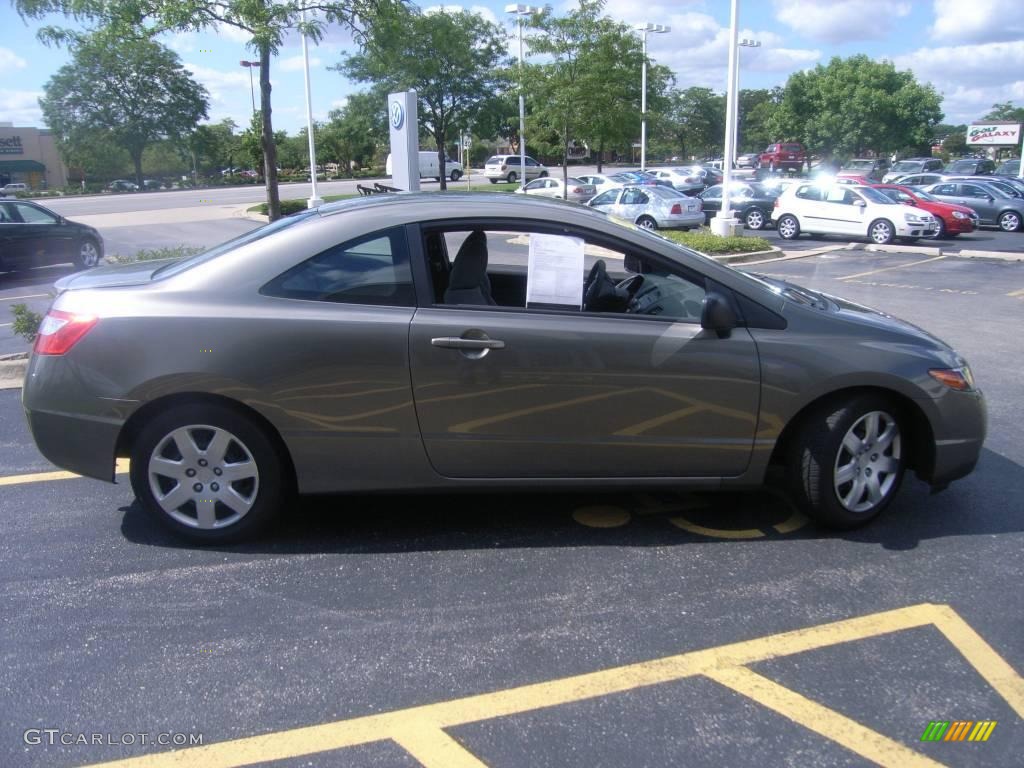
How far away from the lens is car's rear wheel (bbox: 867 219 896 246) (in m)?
20.2

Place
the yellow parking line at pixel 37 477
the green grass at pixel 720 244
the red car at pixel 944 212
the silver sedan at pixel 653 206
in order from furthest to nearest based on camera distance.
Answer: the silver sedan at pixel 653 206 < the red car at pixel 944 212 < the green grass at pixel 720 244 < the yellow parking line at pixel 37 477

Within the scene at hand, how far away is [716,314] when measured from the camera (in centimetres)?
370

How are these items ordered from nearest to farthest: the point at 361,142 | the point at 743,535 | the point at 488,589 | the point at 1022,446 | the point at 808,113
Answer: the point at 488,589, the point at 743,535, the point at 1022,446, the point at 808,113, the point at 361,142

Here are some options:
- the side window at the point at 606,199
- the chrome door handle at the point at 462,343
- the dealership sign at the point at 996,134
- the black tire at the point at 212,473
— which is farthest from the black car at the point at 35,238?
the dealership sign at the point at 996,134

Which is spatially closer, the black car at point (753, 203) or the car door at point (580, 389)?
the car door at point (580, 389)

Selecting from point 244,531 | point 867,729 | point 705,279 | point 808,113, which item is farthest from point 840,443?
point 808,113

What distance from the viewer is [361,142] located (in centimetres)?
6234

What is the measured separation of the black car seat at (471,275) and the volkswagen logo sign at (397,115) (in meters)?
13.1

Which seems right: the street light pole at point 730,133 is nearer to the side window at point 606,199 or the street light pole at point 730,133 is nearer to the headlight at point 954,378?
the side window at point 606,199

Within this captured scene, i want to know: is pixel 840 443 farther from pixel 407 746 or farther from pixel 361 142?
pixel 361 142

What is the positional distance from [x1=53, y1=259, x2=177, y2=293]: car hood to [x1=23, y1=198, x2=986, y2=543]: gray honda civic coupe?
0.05 metres

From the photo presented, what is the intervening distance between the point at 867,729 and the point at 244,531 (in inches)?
107

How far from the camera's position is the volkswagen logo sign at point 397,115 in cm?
1641

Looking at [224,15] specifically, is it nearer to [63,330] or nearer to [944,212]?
[63,330]
